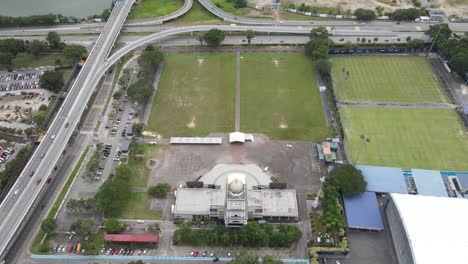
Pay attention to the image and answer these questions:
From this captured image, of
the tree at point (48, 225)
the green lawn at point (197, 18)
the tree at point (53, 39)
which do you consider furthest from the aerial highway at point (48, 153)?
the green lawn at point (197, 18)

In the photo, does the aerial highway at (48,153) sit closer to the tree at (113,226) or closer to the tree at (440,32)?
the tree at (113,226)

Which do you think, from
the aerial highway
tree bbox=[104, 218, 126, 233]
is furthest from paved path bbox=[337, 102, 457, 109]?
the aerial highway

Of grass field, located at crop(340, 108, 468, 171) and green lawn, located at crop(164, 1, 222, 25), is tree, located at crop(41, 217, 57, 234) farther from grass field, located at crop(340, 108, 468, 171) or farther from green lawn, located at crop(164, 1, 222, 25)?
green lawn, located at crop(164, 1, 222, 25)

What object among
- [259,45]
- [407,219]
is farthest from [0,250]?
[259,45]

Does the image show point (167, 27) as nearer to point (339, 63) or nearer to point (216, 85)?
point (216, 85)

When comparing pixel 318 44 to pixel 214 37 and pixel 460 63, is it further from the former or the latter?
pixel 460 63

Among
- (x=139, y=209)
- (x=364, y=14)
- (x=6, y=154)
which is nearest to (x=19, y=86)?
(x=6, y=154)
